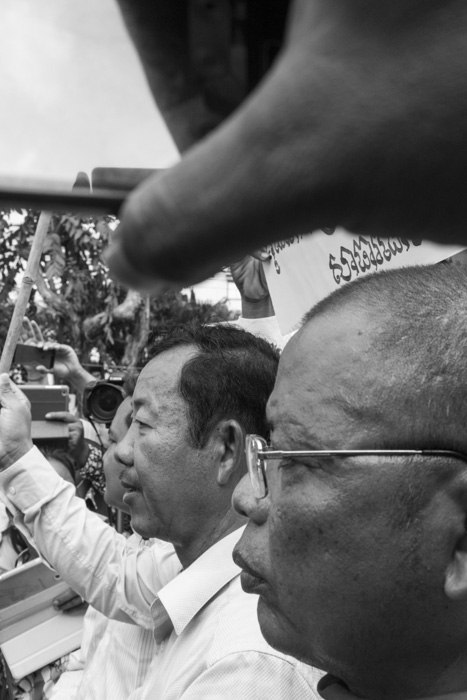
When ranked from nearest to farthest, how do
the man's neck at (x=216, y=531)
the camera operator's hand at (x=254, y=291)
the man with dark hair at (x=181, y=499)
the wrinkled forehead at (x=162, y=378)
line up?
the man with dark hair at (x=181, y=499)
the man's neck at (x=216, y=531)
the wrinkled forehead at (x=162, y=378)
the camera operator's hand at (x=254, y=291)

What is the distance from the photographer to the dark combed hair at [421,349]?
0.91 m

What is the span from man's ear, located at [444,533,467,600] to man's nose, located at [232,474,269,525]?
0.82ft

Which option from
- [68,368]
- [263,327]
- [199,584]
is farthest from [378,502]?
[68,368]

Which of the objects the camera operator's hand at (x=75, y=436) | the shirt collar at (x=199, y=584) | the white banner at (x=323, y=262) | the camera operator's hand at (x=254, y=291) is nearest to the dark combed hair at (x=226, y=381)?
the white banner at (x=323, y=262)

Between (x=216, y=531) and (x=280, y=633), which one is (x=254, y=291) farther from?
(x=280, y=633)

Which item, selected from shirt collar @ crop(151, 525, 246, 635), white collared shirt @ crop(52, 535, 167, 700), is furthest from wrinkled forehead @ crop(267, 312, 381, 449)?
white collared shirt @ crop(52, 535, 167, 700)

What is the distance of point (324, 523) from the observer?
95 centimetres

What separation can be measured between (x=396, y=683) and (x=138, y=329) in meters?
6.53

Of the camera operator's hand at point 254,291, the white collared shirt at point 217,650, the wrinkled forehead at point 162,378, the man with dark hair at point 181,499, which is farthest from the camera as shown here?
the camera operator's hand at point 254,291

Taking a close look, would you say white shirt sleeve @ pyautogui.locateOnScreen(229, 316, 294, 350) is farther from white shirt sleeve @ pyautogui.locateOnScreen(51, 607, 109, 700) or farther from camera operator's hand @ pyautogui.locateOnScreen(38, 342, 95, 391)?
camera operator's hand @ pyautogui.locateOnScreen(38, 342, 95, 391)

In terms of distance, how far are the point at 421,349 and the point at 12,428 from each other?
1.70 metres

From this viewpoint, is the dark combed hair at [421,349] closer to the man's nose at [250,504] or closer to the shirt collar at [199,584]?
the man's nose at [250,504]

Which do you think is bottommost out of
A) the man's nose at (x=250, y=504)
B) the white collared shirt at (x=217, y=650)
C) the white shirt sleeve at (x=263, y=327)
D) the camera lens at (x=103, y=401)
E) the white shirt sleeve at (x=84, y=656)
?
the white shirt sleeve at (x=84, y=656)

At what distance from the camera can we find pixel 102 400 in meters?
3.48
